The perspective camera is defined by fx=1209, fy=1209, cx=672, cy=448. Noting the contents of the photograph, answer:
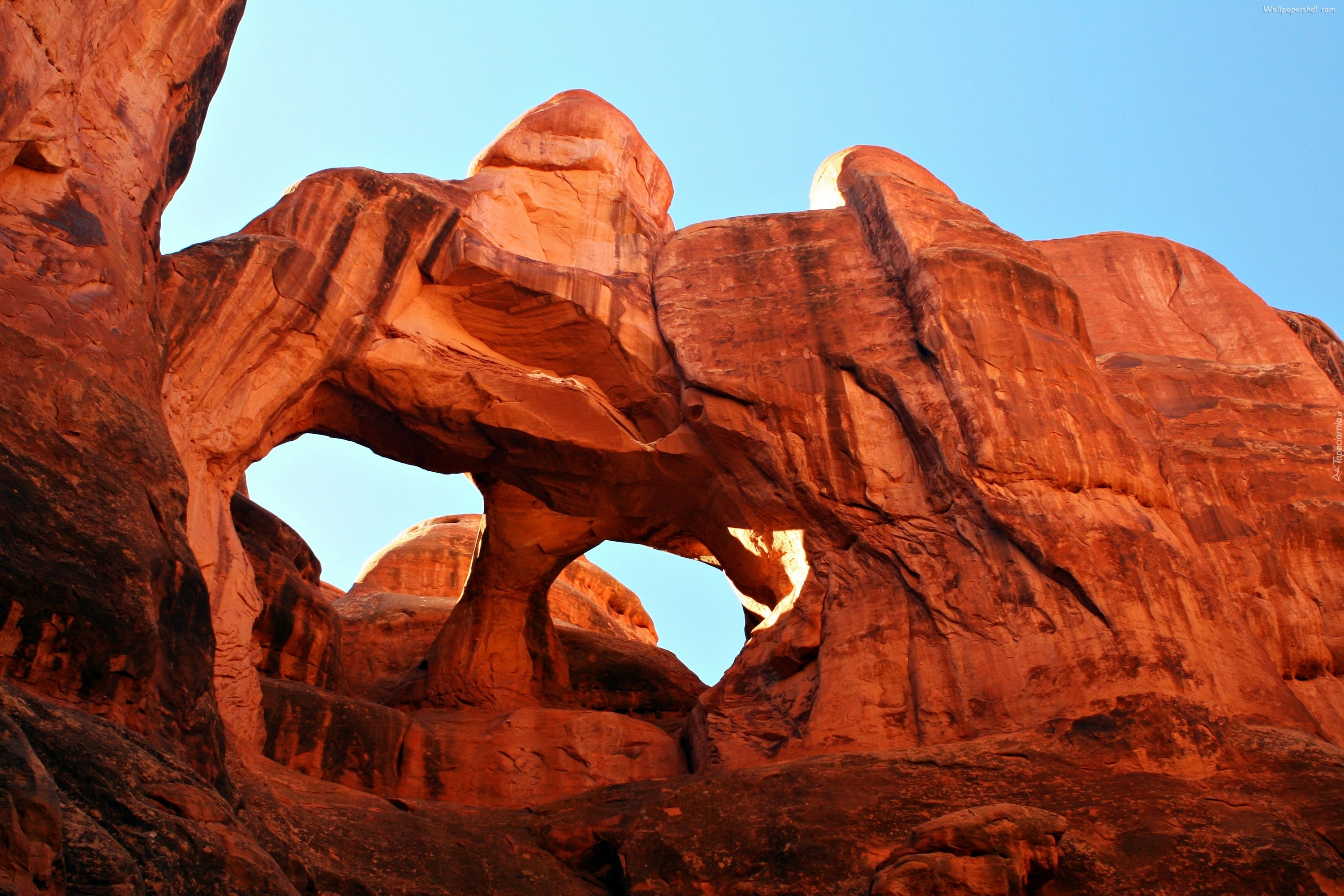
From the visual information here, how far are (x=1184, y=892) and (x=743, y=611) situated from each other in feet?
42.7

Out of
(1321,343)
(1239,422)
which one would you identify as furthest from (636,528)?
(1321,343)

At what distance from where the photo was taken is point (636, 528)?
2041 centimetres

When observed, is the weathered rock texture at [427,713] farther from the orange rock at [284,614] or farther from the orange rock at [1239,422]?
the orange rock at [1239,422]

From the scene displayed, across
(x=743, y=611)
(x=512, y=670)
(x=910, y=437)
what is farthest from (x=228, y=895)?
(x=743, y=611)

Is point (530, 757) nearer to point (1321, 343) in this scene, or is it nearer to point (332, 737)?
point (332, 737)

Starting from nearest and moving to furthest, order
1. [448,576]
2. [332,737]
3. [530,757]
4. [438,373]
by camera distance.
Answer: [332,737]
[530,757]
[438,373]
[448,576]

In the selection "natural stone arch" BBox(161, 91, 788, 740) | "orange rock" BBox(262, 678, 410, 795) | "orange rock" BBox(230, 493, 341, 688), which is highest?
"natural stone arch" BBox(161, 91, 788, 740)

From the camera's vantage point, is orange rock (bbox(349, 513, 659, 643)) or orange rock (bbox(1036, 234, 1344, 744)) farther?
orange rock (bbox(349, 513, 659, 643))

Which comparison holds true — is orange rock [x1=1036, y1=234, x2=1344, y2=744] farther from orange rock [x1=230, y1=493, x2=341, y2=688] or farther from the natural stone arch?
orange rock [x1=230, y1=493, x2=341, y2=688]

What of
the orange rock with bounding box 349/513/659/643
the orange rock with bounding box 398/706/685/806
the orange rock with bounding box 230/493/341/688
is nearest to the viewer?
the orange rock with bounding box 398/706/685/806

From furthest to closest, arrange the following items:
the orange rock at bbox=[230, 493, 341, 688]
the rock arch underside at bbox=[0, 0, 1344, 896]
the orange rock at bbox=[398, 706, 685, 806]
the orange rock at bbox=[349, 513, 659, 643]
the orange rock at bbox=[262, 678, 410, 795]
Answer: the orange rock at bbox=[349, 513, 659, 643]
the orange rock at bbox=[230, 493, 341, 688]
the orange rock at bbox=[398, 706, 685, 806]
the orange rock at bbox=[262, 678, 410, 795]
the rock arch underside at bbox=[0, 0, 1344, 896]

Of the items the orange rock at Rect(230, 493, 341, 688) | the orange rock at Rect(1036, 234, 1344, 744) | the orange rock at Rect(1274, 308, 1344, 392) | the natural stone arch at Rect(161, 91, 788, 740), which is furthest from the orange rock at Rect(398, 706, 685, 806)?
the orange rock at Rect(1274, 308, 1344, 392)

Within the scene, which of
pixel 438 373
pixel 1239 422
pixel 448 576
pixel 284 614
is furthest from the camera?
pixel 448 576

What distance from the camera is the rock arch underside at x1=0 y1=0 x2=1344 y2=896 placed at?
9672mm
